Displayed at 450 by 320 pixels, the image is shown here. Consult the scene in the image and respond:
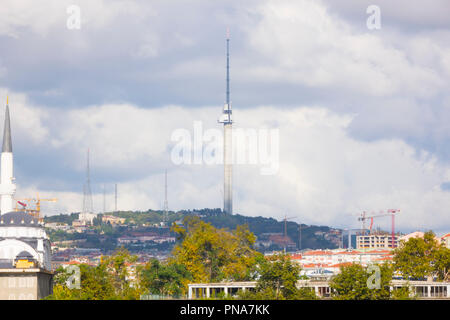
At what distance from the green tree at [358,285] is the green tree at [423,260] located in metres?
44.0

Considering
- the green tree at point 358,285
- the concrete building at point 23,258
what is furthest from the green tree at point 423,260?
the concrete building at point 23,258

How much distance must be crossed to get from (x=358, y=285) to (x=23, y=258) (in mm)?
64435

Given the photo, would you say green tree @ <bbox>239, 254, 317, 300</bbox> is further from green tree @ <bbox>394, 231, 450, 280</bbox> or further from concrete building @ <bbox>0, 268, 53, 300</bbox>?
concrete building @ <bbox>0, 268, 53, 300</bbox>

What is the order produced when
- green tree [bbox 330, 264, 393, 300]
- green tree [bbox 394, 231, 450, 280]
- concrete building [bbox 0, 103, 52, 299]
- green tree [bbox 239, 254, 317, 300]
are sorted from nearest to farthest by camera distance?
green tree [bbox 330, 264, 393, 300], green tree [bbox 239, 254, 317, 300], concrete building [bbox 0, 103, 52, 299], green tree [bbox 394, 231, 450, 280]

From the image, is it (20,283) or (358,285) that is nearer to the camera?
(358,285)

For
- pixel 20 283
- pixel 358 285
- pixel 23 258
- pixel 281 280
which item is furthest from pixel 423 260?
pixel 20 283

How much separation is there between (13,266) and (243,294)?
59594 mm

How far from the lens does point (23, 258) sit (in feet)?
550

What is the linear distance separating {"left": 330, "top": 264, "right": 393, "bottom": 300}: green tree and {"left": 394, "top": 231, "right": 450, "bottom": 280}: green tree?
1733 inches

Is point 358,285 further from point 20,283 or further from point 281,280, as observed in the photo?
point 20,283

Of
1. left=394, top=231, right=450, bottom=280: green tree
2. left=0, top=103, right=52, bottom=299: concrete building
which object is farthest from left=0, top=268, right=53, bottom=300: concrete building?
left=394, top=231, right=450, bottom=280: green tree

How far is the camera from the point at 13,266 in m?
169

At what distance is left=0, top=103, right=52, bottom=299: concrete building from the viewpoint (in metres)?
163
